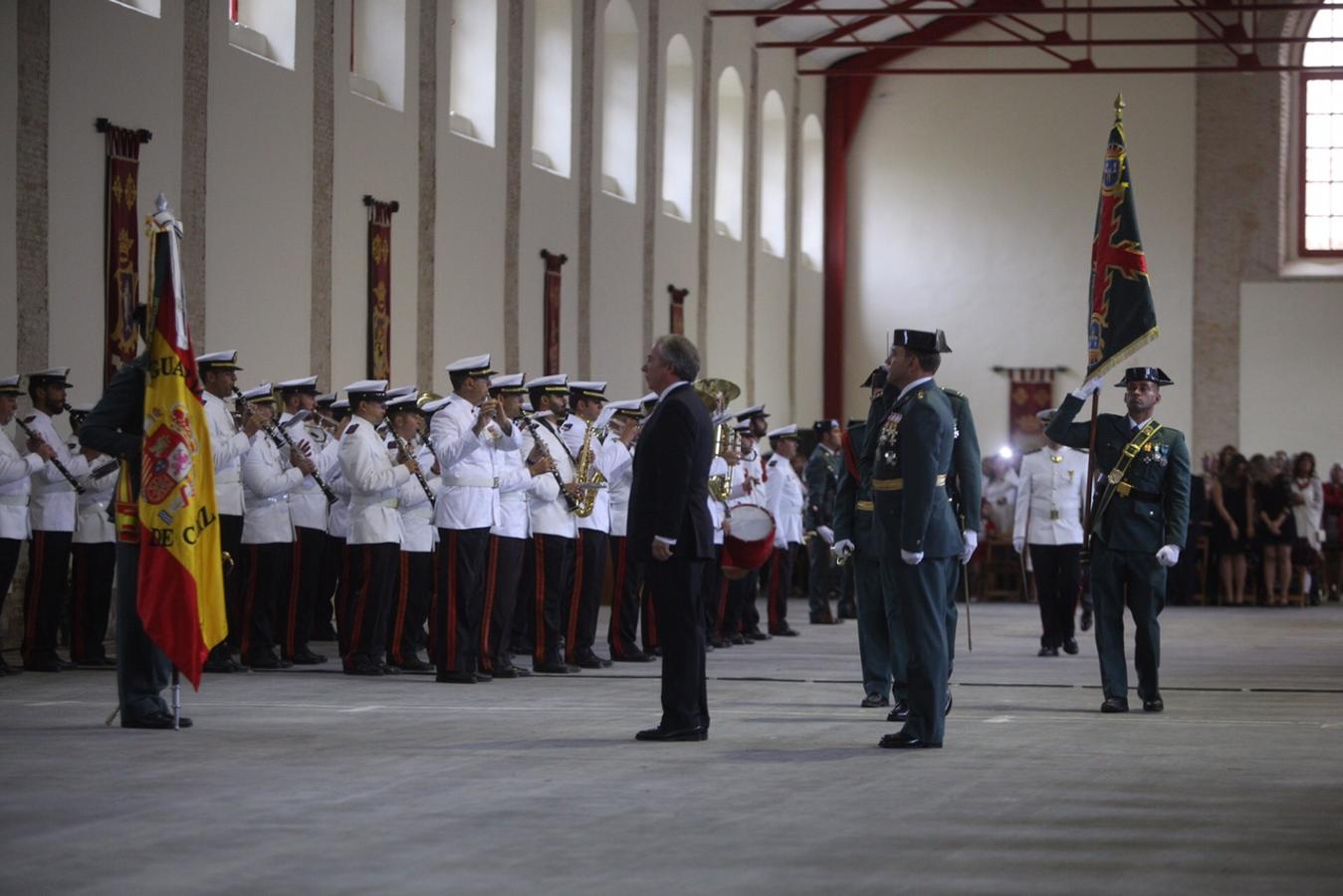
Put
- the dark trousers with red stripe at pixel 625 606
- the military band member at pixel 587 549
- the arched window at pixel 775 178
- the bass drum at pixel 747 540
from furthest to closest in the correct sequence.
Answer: the arched window at pixel 775 178, the bass drum at pixel 747 540, the dark trousers with red stripe at pixel 625 606, the military band member at pixel 587 549

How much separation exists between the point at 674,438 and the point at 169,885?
3.63m

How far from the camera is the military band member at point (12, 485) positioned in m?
11.1

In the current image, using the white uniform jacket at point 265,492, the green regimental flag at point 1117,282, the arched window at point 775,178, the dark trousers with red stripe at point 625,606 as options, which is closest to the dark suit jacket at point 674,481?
the green regimental flag at point 1117,282

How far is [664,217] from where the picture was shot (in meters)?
25.1

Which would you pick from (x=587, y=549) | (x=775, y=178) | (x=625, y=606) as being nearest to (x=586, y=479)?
(x=587, y=549)

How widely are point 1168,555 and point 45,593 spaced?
6094 millimetres

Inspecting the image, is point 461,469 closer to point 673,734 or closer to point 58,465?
point 58,465

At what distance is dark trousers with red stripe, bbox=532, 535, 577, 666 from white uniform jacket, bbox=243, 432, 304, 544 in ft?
4.87

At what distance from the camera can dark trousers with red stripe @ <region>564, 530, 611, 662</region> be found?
1245 cm

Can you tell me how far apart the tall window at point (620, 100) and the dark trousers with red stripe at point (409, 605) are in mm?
12256

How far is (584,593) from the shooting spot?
41.2ft

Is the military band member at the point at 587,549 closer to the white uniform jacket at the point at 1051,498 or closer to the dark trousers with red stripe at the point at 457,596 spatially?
the dark trousers with red stripe at the point at 457,596

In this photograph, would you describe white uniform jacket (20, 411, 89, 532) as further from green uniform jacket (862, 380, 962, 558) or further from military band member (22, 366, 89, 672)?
green uniform jacket (862, 380, 962, 558)

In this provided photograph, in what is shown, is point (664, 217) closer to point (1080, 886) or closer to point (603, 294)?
point (603, 294)
